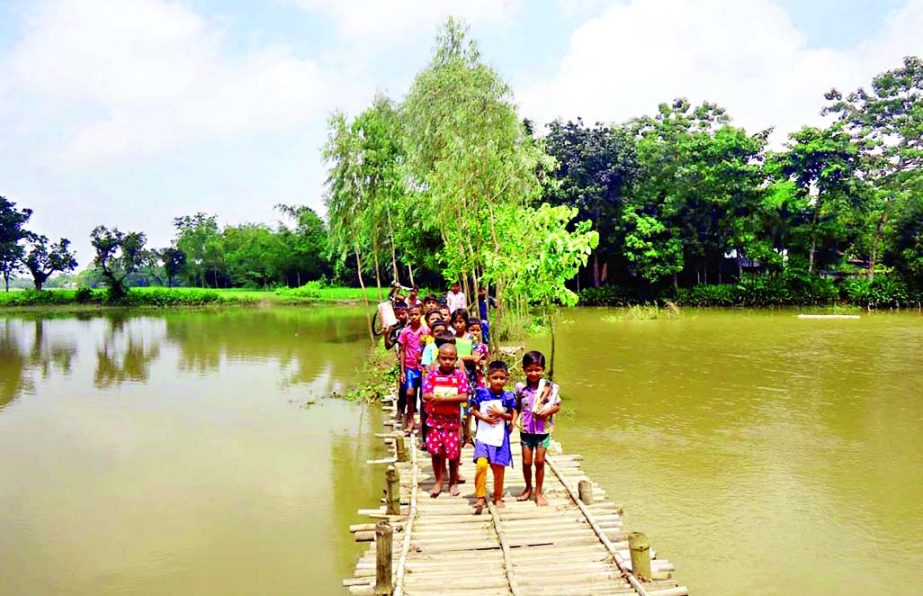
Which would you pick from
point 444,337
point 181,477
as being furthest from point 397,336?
point 181,477

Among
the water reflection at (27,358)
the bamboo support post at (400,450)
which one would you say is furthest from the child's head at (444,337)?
the water reflection at (27,358)

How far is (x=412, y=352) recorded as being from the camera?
8461mm

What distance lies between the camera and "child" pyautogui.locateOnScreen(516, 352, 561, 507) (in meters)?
6.04

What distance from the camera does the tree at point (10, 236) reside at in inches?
1955

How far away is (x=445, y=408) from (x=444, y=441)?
350mm

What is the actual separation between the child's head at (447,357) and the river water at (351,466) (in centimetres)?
204

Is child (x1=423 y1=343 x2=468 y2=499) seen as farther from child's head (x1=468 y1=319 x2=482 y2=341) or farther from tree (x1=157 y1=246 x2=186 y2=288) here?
tree (x1=157 y1=246 x2=186 y2=288)

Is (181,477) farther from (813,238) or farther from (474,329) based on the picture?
(813,238)

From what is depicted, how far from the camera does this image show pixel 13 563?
640 cm

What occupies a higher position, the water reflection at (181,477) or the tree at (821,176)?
the tree at (821,176)

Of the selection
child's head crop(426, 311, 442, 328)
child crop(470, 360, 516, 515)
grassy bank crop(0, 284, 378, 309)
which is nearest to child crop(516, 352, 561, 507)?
child crop(470, 360, 516, 515)

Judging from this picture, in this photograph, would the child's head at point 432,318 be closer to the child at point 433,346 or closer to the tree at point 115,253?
the child at point 433,346

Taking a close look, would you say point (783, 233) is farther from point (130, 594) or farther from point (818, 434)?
point (130, 594)

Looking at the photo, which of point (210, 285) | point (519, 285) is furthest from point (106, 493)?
point (210, 285)
